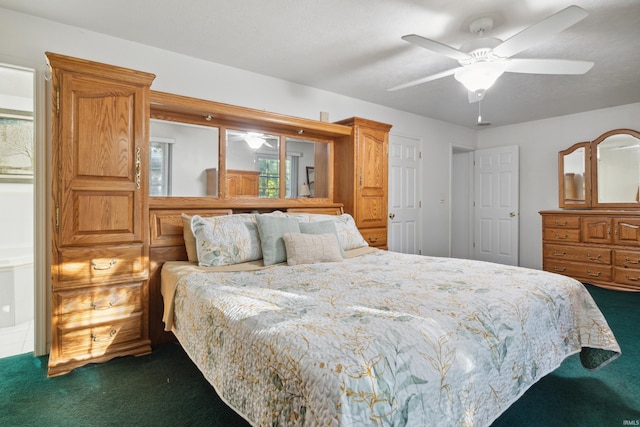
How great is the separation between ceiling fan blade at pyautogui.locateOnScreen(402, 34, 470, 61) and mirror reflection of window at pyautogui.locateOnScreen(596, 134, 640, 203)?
3.67 meters

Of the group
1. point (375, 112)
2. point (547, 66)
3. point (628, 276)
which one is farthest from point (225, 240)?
point (628, 276)

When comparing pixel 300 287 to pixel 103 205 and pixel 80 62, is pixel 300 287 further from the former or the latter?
pixel 80 62

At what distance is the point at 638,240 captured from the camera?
3928 mm

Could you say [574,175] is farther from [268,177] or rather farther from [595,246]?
[268,177]

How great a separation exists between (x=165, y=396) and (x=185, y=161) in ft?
5.82

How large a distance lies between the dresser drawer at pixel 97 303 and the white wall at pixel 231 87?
1.56 meters

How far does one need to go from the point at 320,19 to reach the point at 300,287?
1.81 metres

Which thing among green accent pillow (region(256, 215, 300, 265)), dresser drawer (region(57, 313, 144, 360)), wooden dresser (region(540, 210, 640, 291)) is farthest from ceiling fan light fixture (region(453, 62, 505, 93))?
wooden dresser (region(540, 210, 640, 291))

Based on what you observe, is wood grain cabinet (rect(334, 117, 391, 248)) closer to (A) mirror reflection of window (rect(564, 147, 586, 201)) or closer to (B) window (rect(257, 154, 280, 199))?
(B) window (rect(257, 154, 280, 199))

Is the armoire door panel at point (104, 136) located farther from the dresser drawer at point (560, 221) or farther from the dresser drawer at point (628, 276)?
the dresser drawer at point (628, 276)

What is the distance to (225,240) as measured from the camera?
7.89 ft

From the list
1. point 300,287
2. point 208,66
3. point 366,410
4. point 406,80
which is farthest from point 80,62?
point 406,80

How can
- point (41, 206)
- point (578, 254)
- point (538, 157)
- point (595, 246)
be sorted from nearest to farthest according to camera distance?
point (41, 206) → point (595, 246) → point (578, 254) → point (538, 157)

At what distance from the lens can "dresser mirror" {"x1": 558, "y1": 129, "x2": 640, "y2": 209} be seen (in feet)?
14.2
